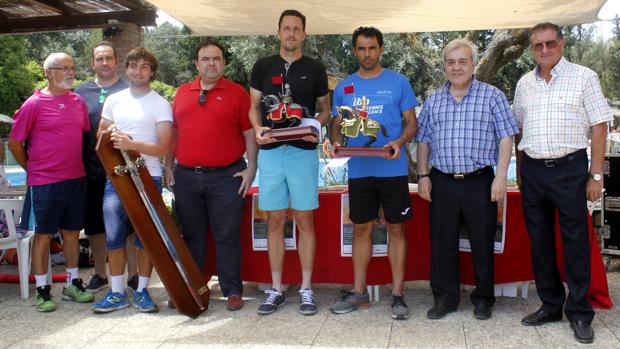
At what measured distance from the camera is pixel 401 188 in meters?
3.85

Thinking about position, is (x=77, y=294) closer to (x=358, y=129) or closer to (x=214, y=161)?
(x=214, y=161)

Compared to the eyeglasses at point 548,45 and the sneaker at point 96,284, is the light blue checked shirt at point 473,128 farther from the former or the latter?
the sneaker at point 96,284

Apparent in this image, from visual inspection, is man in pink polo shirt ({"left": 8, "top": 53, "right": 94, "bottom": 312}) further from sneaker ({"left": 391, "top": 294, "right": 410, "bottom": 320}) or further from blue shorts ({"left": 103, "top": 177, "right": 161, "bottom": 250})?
sneaker ({"left": 391, "top": 294, "right": 410, "bottom": 320})

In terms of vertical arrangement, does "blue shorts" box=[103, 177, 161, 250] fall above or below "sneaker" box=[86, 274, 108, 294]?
above

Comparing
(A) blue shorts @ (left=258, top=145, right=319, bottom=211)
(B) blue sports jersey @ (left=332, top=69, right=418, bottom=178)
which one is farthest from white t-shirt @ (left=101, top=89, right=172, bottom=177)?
(B) blue sports jersey @ (left=332, top=69, right=418, bottom=178)

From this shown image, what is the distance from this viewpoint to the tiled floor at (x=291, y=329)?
3.37m

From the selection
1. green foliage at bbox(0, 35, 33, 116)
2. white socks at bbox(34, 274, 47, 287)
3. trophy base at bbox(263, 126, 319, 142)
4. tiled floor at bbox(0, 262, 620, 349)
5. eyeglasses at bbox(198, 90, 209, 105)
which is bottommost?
tiled floor at bbox(0, 262, 620, 349)

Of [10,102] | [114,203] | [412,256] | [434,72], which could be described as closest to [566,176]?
[412,256]

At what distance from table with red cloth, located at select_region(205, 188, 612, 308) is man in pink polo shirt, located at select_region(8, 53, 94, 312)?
1141 mm

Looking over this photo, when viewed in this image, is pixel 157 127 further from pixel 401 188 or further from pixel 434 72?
pixel 434 72

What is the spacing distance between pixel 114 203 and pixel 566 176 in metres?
2.92

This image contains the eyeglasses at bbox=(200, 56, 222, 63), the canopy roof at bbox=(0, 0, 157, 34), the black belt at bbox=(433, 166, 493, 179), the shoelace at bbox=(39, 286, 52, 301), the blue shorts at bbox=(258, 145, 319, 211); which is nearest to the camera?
the black belt at bbox=(433, 166, 493, 179)

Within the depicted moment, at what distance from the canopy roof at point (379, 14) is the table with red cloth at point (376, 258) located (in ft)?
5.55

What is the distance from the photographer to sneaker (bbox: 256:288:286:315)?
156 inches
